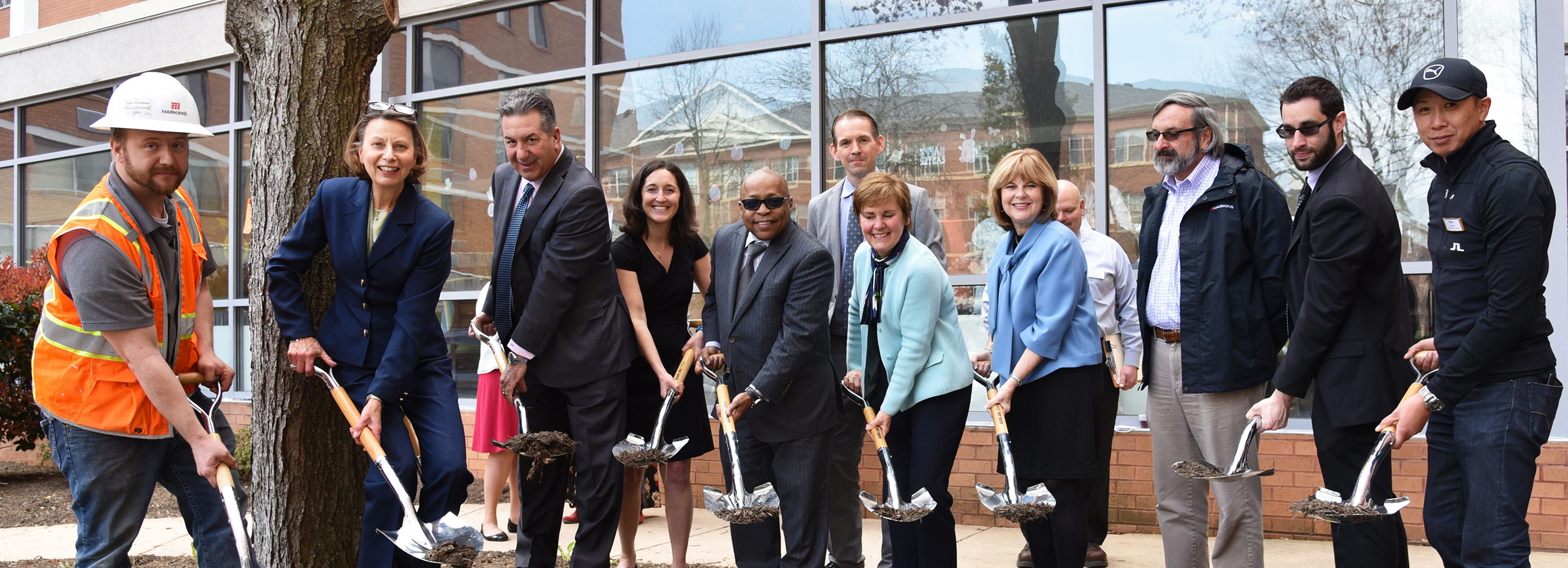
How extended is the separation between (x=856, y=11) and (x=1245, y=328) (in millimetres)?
3592

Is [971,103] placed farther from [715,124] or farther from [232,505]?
[232,505]

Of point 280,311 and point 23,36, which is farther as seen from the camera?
point 23,36

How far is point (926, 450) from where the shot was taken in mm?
3898

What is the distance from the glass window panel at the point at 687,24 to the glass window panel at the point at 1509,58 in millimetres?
3536

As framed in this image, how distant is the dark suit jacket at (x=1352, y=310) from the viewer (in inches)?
129

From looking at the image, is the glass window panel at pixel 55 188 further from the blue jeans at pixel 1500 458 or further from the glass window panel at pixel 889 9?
the blue jeans at pixel 1500 458

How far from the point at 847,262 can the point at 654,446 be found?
1.22 meters

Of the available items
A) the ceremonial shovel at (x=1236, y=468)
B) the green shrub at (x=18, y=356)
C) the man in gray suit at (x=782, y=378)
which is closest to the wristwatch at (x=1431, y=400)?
the ceremonial shovel at (x=1236, y=468)

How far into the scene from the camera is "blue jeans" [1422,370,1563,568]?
9.66 ft

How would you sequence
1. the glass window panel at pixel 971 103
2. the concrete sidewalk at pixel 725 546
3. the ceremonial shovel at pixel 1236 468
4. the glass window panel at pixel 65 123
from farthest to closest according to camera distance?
1. the glass window panel at pixel 65 123
2. the glass window panel at pixel 971 103
3. the concrete sidewalk at pixel 725 546
4. the ceremonial shovel at pixel 1236 468

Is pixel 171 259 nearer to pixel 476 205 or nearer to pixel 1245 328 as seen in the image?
pixel 1245 328

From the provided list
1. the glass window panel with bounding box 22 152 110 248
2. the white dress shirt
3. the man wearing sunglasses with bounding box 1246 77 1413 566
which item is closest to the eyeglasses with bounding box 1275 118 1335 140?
the man wearing sunglasses with bounding box 1246 77 1413 566

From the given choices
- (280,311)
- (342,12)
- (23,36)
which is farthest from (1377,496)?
(23,36)

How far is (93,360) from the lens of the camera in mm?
3189
